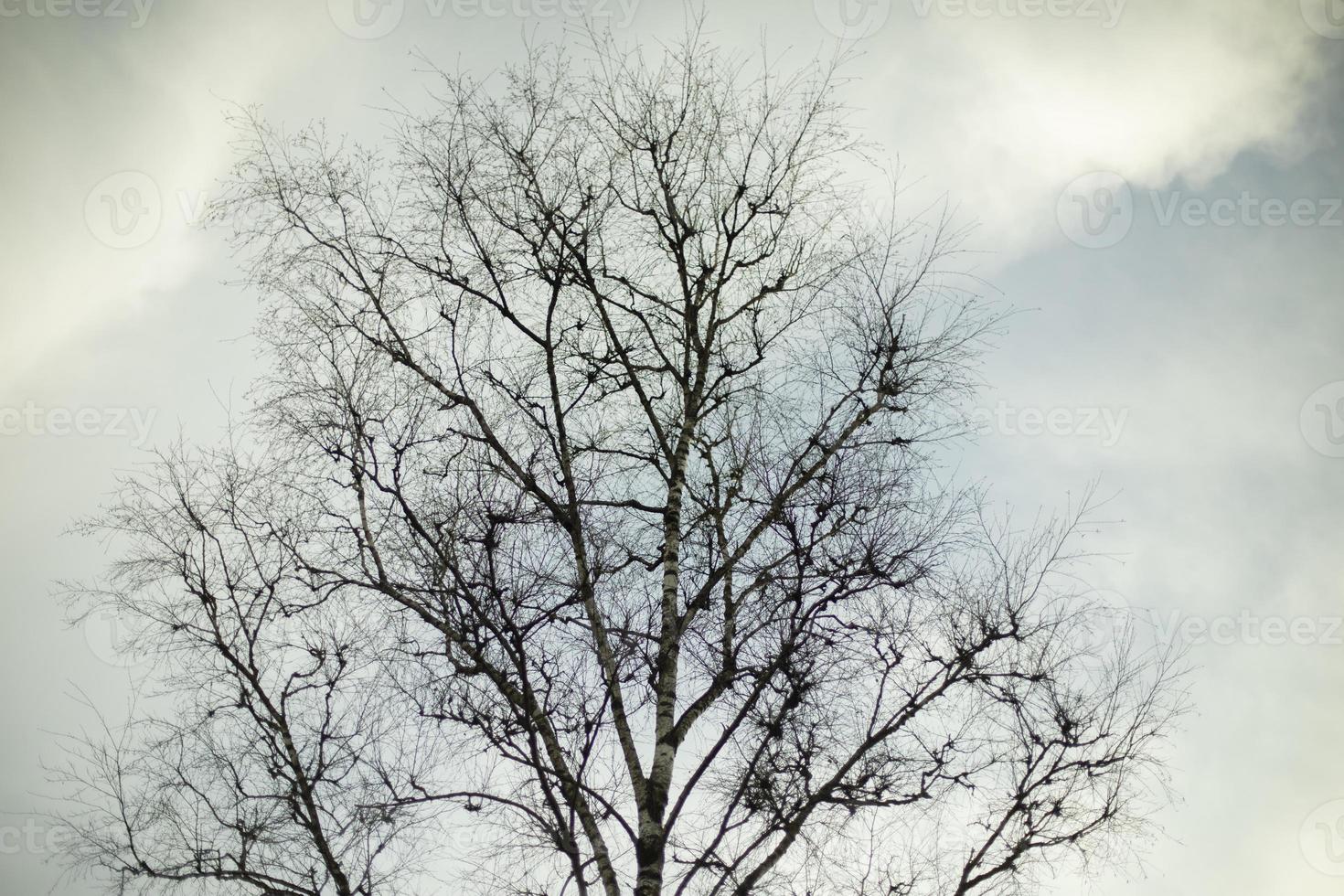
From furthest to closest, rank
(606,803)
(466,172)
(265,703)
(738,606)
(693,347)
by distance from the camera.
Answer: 1. (265,703)
2. (693,347)
3. (466,172)
4. (738,606)
5. (606,803)

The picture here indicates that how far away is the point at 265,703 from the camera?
34.4ft

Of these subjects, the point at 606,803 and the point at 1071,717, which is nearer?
the point at 606,803

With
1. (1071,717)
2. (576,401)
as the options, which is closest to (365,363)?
(576,401)

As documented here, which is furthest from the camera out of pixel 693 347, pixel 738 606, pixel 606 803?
pixel 693 347

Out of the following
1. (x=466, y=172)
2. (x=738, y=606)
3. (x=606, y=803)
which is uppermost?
(x=466, y=172)

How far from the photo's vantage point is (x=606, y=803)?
6.68 m

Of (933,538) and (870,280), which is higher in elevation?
(870,280)

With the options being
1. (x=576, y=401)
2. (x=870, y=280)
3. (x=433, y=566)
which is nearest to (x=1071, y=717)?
(x=870, y=280)

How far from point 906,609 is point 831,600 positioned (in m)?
0.86

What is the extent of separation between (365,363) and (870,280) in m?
4.77

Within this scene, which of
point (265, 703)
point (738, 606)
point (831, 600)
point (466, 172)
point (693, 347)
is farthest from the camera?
point (265, 703)

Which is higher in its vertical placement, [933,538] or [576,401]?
[576,401]

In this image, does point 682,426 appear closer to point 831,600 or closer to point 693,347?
point 693,347

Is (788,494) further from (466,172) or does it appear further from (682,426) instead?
(466,172)
